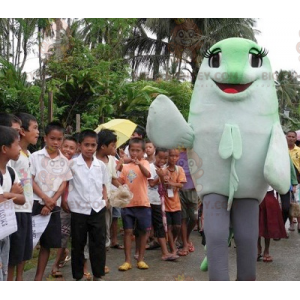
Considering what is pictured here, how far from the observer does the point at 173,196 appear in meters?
6.00

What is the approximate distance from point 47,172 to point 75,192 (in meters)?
0.32

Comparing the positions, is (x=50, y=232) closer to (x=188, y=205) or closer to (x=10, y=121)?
(x=10, y=121)

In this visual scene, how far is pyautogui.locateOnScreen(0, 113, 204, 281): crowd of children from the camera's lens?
3.98 meters

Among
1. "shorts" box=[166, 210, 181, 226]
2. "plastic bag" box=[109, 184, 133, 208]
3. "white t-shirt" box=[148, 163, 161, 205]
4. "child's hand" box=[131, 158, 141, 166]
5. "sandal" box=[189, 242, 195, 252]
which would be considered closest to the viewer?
"plastic bag" box=[109, 184, 133, 208]

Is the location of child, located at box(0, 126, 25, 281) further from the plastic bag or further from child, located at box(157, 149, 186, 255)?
child, located at box(157, 149, 186, 255)

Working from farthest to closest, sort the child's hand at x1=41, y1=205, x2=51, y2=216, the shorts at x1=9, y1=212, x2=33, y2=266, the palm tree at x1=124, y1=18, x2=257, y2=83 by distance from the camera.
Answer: the palm tree at x1=124, y1=18, x2=257, y2=83
the child's hand at x1=41, y1=205, x2=51, y2=216
the shorts at x1=9, y1=212, x2=33, y2=266

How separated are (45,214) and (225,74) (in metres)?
2.09

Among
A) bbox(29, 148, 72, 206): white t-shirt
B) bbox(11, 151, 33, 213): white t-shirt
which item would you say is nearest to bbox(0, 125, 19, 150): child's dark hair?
bbox(11, 151, 33, 213): white t-shirt

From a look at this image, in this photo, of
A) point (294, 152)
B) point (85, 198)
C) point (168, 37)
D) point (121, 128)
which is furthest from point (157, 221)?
point (168, 37)

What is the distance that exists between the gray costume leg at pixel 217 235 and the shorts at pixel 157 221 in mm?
2141

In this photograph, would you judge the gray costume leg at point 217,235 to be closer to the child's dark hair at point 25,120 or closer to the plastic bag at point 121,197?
the plastic bag at point 121,197

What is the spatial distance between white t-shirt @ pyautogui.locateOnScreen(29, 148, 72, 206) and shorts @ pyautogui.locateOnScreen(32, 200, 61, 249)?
0.07 metres

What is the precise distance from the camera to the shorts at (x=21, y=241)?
3.97m

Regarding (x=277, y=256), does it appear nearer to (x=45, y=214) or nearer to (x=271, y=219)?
(x=271, y=219)
